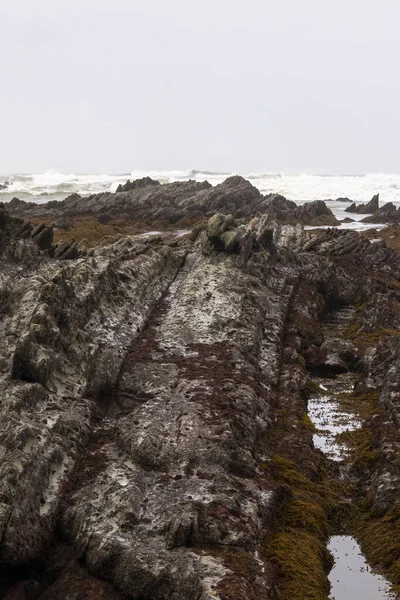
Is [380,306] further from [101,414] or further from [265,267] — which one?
[101,414]

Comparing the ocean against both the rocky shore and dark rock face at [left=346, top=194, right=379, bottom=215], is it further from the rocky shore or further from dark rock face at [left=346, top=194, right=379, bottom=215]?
the rocky shore

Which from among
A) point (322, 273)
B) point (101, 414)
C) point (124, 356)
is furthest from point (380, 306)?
point (101, 414)

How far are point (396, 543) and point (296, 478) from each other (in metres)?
3.07

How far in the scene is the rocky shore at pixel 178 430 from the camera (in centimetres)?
1141

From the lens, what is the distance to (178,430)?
1523 cm

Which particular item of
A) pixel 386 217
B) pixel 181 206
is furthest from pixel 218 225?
pixel 386 217

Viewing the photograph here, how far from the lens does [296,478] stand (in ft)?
49.6

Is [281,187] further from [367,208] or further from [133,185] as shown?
[133,185]

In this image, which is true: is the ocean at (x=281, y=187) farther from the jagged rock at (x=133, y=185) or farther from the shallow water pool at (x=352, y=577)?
the shallow water pool at (x=352, y=577)

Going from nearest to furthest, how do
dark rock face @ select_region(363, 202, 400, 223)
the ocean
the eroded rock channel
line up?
the eroded rock channel → dark rock face @ select_region(363, 202, 400, 223) → the ocean

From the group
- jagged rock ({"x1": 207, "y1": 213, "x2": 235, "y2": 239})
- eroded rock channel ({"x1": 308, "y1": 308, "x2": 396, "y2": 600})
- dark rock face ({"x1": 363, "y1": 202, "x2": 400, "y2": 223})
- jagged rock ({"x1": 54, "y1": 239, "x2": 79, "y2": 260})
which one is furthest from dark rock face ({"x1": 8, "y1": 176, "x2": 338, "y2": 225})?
eroded rock channel ({"x1": 308, "y1": 308, "x2": 396, "y2": 600})

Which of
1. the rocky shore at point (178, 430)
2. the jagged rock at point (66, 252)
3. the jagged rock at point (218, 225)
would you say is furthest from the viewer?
the jagged rock at point (218, 225)

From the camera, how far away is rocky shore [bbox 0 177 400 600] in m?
11.4

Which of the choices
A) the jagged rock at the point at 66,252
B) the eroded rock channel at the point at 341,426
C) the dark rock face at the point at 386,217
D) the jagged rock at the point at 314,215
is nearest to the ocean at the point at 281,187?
the dark rock face at the point at 386,217
